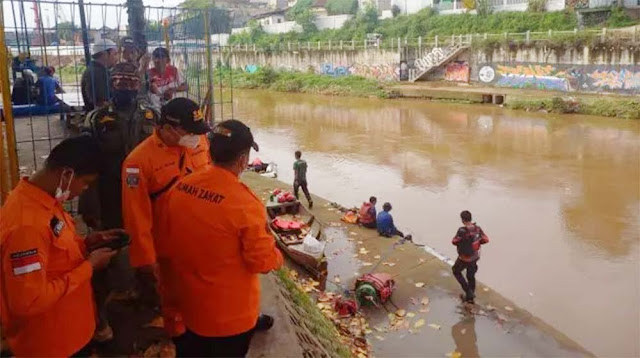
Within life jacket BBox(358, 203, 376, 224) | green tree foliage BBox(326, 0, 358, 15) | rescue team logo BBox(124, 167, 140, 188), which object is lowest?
life jacket BBox(358, 203, 376, 224)

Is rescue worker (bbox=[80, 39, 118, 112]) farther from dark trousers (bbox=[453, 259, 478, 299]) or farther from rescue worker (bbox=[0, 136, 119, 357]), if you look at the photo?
dark trousers (bbox=[453, 259, 478, 299])

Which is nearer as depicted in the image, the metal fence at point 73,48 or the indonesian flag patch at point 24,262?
the indonesian flag patch at point 24,262

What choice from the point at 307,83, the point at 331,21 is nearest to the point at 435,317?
the point at 307,83

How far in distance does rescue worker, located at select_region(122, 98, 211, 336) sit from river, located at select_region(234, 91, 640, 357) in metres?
6.09

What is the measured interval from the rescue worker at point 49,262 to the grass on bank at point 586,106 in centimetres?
2488

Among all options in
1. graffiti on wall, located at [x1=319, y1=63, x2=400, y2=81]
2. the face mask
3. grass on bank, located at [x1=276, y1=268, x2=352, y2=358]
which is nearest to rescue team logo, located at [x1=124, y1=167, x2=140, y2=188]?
the face mask

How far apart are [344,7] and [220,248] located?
168 feet

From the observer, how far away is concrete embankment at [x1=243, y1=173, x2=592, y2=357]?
21.3 feet

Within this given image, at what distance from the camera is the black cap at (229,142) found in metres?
2.51

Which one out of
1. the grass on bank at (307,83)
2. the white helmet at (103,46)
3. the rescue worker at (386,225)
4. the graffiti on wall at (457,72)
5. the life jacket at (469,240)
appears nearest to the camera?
the white helmet at (103,46)

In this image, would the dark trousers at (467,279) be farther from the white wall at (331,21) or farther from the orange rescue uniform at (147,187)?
the white wall at (331,21)

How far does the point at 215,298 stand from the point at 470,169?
15.2m

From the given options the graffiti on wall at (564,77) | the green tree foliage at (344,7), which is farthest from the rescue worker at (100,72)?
the green tree foliage at (344,7)

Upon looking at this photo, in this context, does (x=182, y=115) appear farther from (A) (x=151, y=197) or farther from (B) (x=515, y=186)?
(B) (x=515, y=186)
